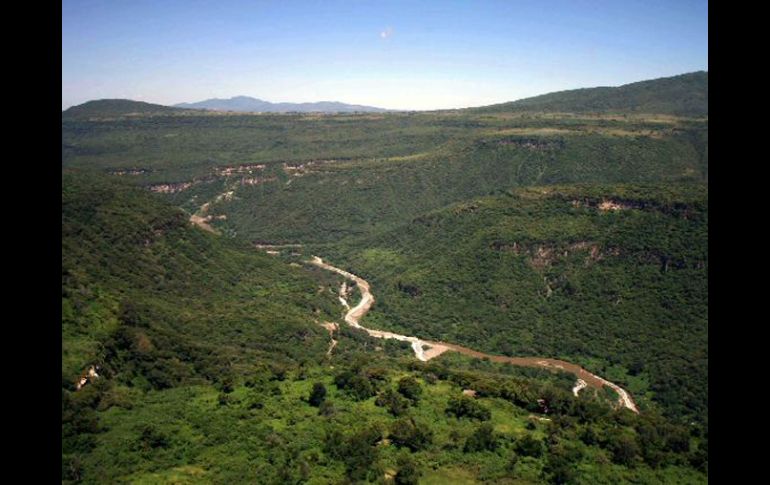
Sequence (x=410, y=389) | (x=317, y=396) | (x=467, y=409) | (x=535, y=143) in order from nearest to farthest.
Result: (x=467, y=409), (x=317, y=396), (x=410, y=389), (x=535, y=143)

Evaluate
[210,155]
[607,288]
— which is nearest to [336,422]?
[607,288]

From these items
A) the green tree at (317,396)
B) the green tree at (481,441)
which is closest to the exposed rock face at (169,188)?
the green tree at (317,396)

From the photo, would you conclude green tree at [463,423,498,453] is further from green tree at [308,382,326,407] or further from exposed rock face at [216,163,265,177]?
exposed rock face at [216,163,265,177]

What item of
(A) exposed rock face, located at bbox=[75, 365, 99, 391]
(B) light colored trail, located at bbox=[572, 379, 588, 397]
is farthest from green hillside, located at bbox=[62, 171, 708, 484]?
(B) light colored trail, located at bbox=[572, 379, 588, 397]

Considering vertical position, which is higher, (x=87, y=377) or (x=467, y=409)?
(x=87, y=377)

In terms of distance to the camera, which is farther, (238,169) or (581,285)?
(238,169)

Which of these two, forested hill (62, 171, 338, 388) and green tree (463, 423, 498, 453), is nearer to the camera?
green tree (463, 423, 498, 453)

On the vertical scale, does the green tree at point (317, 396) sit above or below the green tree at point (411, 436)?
above

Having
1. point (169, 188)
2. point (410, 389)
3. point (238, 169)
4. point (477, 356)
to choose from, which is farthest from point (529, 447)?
point (169, 188)

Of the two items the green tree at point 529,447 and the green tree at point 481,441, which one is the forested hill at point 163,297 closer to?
the green tree at point 481,441

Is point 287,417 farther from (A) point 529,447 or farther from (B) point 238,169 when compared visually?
(B) point 238,169

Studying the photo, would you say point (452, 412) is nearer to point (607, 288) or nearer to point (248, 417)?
point (248, 417)
